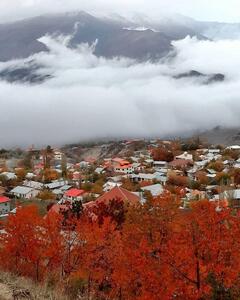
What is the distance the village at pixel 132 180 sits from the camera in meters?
36.5

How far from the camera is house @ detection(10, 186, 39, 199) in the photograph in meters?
42.3

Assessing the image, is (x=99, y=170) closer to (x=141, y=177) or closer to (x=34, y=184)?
(x=141, y=177)

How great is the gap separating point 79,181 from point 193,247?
36227 mm

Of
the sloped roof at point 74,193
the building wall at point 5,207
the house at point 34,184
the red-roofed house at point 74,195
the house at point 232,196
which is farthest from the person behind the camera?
the house at point 34,184

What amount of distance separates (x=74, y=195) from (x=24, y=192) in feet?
19.5

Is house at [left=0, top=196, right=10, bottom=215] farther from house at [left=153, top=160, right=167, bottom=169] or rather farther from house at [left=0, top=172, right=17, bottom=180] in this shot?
house at [left=153, top=160, right=167, bottom=169]

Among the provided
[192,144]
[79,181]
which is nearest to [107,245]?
[79,181]

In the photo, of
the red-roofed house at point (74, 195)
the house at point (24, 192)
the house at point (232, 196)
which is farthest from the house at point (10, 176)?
the house at point (232, 196)

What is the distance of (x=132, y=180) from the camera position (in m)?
48.8

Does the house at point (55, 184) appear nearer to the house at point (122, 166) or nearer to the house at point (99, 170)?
the house at point (99, 170)

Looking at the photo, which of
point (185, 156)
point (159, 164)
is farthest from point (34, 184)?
point (185, 156)

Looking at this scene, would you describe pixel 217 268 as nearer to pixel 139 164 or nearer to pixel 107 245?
pixel 107 245

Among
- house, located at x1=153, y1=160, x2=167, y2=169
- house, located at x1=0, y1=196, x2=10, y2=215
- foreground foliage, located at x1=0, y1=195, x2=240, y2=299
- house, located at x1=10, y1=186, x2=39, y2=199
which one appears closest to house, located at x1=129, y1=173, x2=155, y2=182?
house, located at x1=153, y1=160, x2=167, y2=169

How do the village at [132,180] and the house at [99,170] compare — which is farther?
the house at [99,170]
